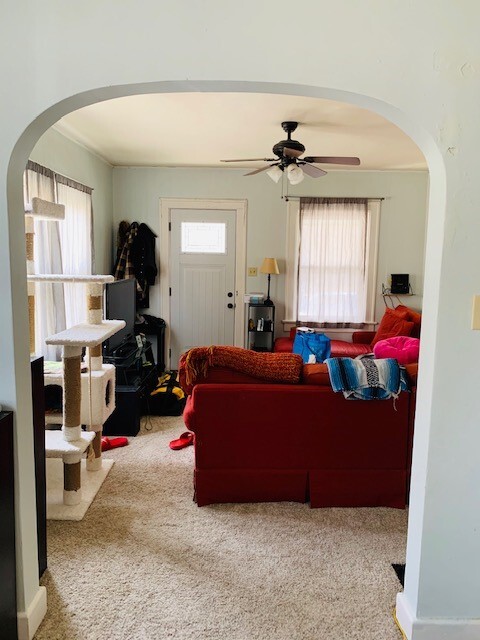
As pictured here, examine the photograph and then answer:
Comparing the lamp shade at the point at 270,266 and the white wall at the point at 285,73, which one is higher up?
the white wall at the point at 285,73

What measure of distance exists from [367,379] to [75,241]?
9.67ft

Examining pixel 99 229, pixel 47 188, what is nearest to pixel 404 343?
pixel 47 188

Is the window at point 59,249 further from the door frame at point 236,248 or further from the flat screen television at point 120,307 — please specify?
the door frame at point 236,248

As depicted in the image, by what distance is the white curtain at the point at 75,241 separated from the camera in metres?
3.99

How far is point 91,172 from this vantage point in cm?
468

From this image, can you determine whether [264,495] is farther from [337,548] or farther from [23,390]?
[23,390]

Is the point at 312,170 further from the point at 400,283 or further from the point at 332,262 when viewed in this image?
the point at 400,283

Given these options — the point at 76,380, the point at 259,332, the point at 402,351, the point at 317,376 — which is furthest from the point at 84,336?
the point at 259,332

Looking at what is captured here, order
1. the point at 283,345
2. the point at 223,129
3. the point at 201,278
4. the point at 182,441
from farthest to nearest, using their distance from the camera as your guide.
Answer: the point at 201,278 < the point at 283,345 < the point at 223,129 < the point at 182,441

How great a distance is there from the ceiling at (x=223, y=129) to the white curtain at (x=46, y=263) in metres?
0.58

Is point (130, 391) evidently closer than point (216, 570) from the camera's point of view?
No

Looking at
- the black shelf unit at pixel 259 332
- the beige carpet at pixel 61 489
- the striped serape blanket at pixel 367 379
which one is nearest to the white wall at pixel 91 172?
the black shelf unit at pixel 259 332

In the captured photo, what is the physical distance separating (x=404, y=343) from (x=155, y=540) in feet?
6.85

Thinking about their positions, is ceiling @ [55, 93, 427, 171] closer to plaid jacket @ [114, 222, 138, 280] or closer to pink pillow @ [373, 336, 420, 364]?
plaid jacket @ [114, 222, 138, 280]
